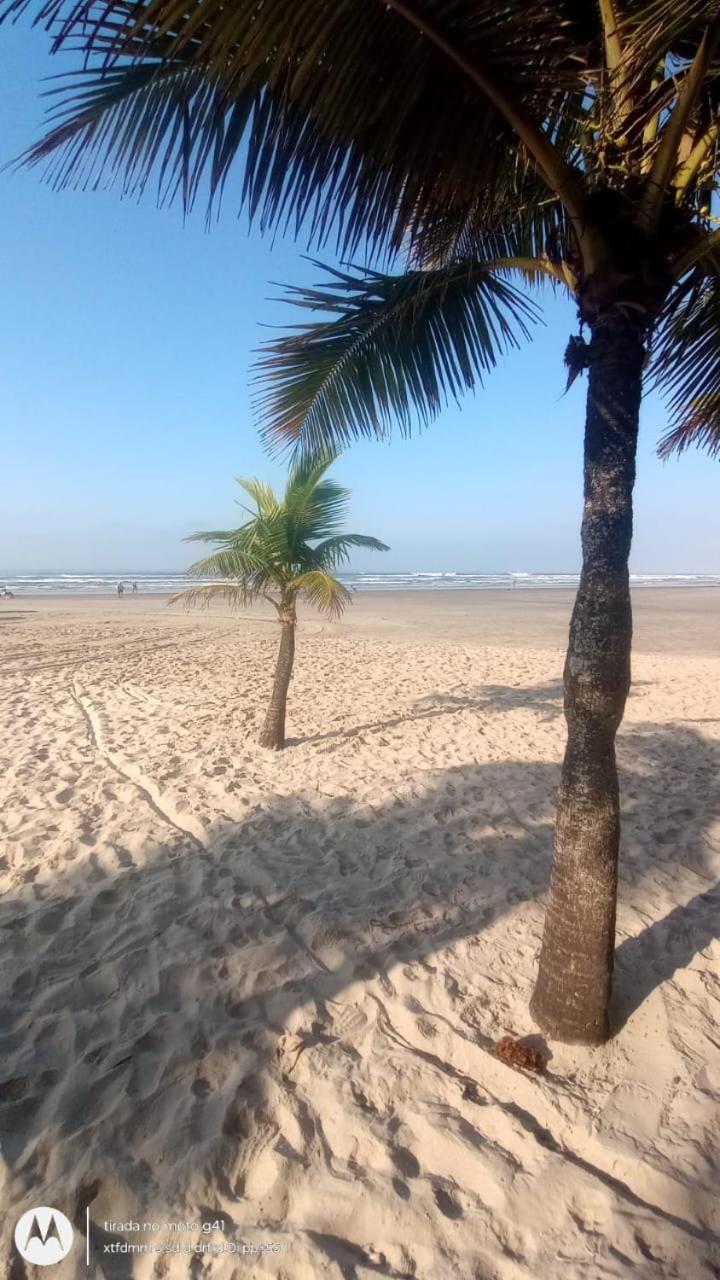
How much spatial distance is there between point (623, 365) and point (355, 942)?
3131 mm

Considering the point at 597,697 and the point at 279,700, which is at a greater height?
the point at 597,697

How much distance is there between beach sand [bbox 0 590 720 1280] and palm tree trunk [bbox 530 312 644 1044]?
1.28 ft

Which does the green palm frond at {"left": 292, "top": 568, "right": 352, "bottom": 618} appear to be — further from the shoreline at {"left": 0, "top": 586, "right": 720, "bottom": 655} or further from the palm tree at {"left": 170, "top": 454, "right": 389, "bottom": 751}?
the shoreline at {"left": 0, "top": 586, "right": 720, "bottom": 655}

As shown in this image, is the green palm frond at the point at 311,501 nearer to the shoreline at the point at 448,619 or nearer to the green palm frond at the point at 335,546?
the green palm frond at the point at 335,546

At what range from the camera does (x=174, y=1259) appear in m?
1.87

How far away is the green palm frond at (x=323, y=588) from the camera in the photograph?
6402mm

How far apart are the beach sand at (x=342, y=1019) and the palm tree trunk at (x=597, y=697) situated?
391 millimetres

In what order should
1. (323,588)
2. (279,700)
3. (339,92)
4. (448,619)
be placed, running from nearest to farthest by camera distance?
(339,92), (323,588), (279,700), (448,619)

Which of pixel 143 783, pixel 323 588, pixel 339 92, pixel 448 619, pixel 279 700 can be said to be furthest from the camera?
pixel 448 619

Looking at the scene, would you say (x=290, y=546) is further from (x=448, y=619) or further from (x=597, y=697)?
(x=448, y=619)

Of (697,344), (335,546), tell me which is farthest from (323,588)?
(697,344)

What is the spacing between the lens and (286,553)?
6672 millimetres

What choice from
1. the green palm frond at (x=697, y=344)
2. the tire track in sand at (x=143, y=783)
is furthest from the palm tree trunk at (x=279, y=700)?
the green palm frond at (x=697, y=344)

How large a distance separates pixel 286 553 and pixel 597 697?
487 cm
